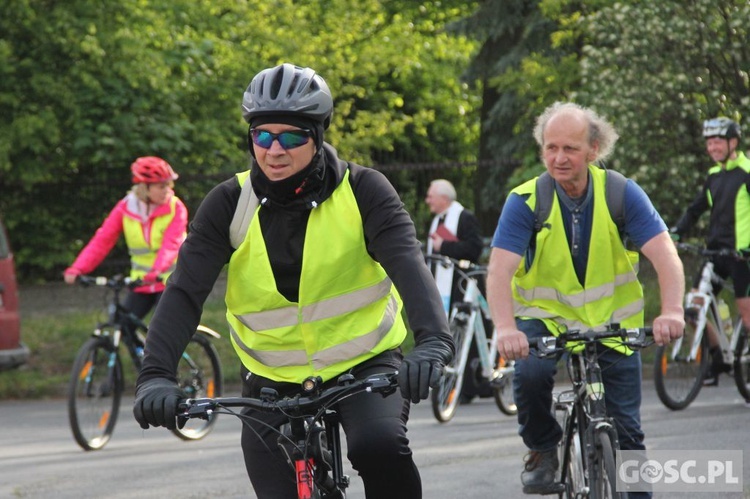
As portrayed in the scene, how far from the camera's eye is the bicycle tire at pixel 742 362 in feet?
38.2

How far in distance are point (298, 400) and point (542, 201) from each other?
209cm

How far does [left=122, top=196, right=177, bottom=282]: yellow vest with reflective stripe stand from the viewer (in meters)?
10.9

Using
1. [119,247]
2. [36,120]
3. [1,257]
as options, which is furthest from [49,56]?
[1,257]

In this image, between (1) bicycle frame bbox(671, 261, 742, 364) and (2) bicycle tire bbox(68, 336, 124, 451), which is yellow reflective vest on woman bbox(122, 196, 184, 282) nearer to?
(2) bicycle tire bbox(68, 336, 124, 451)

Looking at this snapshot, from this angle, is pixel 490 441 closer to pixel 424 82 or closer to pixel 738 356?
pixel 738 356

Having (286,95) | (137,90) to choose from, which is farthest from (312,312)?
(137,90)

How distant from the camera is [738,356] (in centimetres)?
1165

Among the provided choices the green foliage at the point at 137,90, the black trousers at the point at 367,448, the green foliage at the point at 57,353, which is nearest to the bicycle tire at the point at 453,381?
the green foliage at the point at 57,353

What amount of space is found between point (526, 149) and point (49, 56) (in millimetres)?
6724

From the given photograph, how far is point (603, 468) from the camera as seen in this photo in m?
5.37

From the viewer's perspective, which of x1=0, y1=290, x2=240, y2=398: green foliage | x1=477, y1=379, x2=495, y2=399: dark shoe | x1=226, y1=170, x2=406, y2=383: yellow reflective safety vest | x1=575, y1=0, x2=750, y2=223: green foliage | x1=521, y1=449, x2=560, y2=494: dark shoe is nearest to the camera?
x1=226, y1=170, x2=406, y2=383: yellow reflective safety vest

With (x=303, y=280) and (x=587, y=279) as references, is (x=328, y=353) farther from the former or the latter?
(x=587, y=279)

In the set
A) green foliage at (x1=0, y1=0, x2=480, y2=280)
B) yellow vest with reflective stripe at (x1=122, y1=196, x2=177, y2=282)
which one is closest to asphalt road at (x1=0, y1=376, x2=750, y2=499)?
yellow vest with reflective stripe at (x1=122, y1=196, x2=177, y2=282)

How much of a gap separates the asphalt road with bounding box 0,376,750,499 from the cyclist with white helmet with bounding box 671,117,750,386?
814 mm
